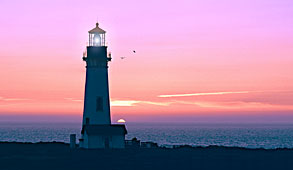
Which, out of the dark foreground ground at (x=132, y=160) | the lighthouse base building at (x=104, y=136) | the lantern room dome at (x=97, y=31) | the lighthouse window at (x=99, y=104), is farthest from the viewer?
the lantern room dome at (x=97, y=31)

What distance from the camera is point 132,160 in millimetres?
47250

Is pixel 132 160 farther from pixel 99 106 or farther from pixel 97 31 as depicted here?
pixel 97 31

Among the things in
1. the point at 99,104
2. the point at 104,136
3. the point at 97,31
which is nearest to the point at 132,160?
the point at 104,136

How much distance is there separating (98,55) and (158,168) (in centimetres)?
2038

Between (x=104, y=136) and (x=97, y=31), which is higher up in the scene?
(x=97, y=31)

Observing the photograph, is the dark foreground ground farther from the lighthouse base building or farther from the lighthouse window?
the lighthouse window

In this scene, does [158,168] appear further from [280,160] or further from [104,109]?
[104,109]

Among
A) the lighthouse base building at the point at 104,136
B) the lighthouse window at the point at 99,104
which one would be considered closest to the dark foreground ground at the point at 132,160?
the lighthouse base building at the point at 104,136

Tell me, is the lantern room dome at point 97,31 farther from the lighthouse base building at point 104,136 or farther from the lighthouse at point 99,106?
the lighthouse base building at point 104,136

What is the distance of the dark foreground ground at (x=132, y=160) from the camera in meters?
42.8

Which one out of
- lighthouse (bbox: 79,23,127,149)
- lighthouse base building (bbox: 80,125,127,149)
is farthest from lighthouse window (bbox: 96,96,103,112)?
lighthouse base building (bbox: 80,125,127,149)

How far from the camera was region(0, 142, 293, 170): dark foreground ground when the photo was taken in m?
42.8

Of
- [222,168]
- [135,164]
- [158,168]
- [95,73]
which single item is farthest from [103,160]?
[95,73]

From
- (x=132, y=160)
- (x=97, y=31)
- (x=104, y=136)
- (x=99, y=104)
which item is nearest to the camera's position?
(x=132, y=160)
